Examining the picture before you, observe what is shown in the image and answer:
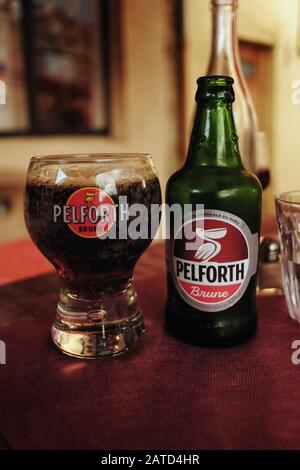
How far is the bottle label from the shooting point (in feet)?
1.35

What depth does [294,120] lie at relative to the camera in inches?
115

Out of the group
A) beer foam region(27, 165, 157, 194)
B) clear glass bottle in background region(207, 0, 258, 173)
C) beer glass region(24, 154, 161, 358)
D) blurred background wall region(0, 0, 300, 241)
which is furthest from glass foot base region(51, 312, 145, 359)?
blurred background wall region(0, 0, 300, 241)

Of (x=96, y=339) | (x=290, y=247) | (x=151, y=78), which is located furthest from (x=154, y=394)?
(x=151, y=78)

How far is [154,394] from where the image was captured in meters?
0.36

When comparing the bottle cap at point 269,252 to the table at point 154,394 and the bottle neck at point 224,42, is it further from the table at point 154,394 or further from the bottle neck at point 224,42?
the bottle neck at point 224,42

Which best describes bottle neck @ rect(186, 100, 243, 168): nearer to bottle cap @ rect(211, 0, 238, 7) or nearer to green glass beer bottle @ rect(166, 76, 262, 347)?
green glass beer bottle @ rect(166, 76, 262, 347)

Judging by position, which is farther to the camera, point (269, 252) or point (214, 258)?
point (269, 252)

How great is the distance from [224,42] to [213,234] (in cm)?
34

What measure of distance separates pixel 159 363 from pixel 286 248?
0.19 metres

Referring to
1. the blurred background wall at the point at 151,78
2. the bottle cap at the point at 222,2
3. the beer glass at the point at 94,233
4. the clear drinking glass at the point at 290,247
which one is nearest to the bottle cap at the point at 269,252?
the clear drinking glass at the point at 290,247

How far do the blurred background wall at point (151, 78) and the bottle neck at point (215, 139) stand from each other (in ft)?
6.02

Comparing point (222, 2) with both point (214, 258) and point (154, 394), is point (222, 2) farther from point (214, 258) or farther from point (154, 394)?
point (154, 394)

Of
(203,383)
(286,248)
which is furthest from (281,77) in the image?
(203,383)

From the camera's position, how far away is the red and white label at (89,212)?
40cm
